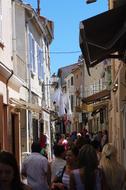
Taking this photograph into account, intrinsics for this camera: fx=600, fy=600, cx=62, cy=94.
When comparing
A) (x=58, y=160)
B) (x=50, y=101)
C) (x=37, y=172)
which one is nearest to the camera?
(x=58, y=160)

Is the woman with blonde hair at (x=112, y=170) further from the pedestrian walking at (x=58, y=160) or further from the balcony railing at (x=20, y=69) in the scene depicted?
the balcony railing at (x=20, y=69)

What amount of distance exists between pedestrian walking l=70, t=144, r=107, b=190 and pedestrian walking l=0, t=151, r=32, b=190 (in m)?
1.77

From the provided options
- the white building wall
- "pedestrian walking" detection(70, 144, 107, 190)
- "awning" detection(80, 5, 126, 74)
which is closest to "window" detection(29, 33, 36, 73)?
the white building wall

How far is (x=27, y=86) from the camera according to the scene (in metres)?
25.4

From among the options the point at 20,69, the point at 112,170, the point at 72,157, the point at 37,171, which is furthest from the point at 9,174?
the point at 20,69

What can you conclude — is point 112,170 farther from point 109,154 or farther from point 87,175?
point 87,175

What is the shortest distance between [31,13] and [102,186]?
20748mm

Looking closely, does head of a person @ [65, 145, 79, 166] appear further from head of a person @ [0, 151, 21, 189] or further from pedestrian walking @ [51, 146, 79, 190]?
head of a person @ [0, 151, 21, 189]

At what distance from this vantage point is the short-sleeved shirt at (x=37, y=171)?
385 inches

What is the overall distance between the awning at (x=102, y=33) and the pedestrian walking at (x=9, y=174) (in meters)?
3.87

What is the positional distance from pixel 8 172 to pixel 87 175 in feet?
6.31

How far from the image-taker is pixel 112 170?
23.9 ft

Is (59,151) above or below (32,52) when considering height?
below

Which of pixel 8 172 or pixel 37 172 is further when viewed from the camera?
pixel 37 172
